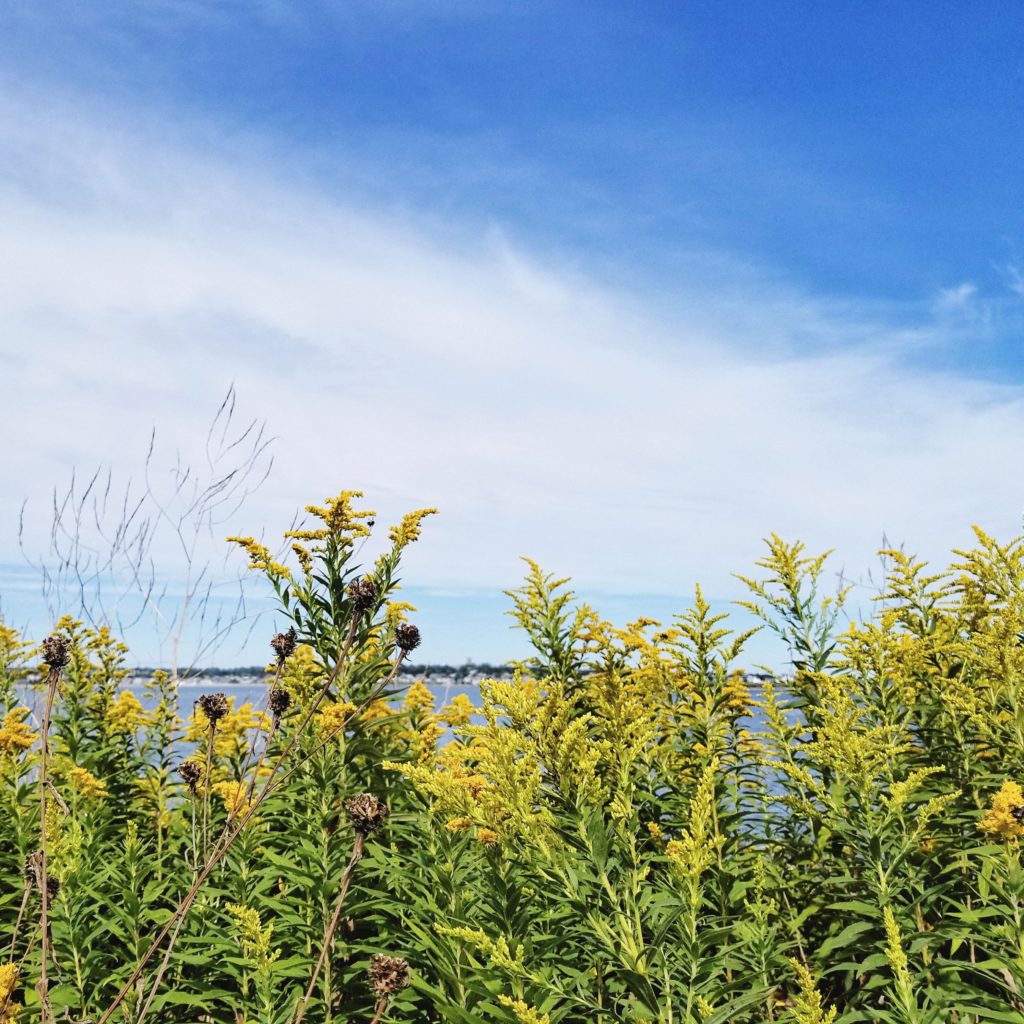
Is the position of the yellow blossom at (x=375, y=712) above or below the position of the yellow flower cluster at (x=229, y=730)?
above

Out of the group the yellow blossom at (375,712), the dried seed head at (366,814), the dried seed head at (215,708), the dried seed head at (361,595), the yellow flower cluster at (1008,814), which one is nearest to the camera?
the dried seed head at (366,814)

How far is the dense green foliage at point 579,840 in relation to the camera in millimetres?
3016

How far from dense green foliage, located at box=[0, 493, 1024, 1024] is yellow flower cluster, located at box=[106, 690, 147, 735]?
0.29m

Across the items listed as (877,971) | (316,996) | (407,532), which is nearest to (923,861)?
(877,971)

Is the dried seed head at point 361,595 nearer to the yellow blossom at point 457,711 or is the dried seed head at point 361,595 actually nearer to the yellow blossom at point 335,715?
the yellow blossom at point 335,715

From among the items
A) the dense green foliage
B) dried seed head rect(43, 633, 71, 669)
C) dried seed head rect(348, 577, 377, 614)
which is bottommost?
the dense green foliage

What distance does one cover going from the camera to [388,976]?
217 cm

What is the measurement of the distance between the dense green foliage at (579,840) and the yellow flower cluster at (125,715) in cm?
29

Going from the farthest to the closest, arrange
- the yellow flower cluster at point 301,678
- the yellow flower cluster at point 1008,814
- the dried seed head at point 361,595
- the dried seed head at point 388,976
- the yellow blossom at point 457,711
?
the yellow blossom at point 457,711 < the yellow flower cluster at point 301,678 < the yellow flower cluster at point 1008,814 < the dried seed head at point 361,595 < the dried seed head at point 388,976

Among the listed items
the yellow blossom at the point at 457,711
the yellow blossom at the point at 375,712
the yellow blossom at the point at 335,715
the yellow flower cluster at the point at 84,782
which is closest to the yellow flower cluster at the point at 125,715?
the yellow flower cluster at the point at 84,782

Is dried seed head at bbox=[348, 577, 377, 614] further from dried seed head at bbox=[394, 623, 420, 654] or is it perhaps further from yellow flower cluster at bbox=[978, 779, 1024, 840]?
yellow flower cluster at bbox=[978, 779, 1024, 840]

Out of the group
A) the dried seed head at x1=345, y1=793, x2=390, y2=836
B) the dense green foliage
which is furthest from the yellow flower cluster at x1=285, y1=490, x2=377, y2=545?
the dried seed head at x1=345, y1=793, x2=390, y2=836

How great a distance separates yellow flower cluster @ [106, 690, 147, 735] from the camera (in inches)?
249

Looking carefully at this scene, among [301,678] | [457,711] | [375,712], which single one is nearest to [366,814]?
[301,678]
